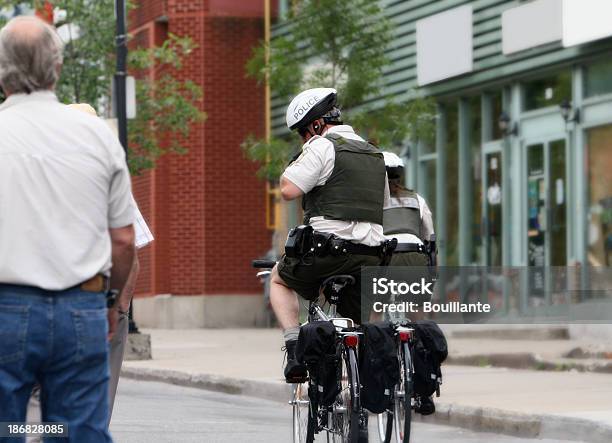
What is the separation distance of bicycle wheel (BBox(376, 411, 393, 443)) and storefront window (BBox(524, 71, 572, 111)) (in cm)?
1238

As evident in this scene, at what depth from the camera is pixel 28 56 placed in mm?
4926

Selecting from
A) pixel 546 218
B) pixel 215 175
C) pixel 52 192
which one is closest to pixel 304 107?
pixel 52 192

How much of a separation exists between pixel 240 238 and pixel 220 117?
2.15 meters

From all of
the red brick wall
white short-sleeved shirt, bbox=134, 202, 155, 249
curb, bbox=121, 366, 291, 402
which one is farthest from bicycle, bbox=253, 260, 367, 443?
the red brick wall

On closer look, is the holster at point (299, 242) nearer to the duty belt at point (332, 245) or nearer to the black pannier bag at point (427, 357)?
the duty belt at point (332, 245)

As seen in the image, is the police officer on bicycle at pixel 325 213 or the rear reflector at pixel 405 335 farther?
the rear reflector at pixel 405 335

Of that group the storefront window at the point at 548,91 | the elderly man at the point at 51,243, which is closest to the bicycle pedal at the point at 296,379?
the elderly man at the point at 51,243

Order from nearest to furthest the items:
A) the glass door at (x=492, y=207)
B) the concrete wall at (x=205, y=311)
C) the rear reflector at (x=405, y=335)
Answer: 1. the rear reflector at (x=405, y=335)
2. the glass door at (x=492, y=207)
3. the concrete wall at (x=205, y=311)

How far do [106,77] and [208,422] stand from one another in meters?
11.3

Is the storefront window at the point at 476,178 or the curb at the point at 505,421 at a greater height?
the storefront window at the point at 476,178

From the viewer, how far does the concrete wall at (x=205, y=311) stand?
2848 cm

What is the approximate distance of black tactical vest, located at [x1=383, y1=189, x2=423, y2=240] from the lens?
1005cm

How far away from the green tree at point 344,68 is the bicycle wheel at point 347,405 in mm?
12096

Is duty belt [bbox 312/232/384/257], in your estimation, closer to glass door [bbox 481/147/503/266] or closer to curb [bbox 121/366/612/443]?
curb [bbox 121/366/612/443]
